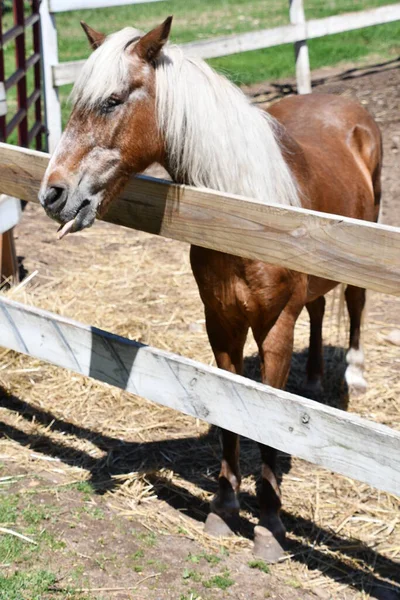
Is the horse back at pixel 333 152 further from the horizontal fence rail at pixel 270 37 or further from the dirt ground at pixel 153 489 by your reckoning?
the horizontal fence rail at pixel 270 37

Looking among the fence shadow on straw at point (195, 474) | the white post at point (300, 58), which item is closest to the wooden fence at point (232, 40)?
the white post at point (300, 58)

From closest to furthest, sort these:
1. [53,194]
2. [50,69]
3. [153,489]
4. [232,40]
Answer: [53,194] < [153,489] < [50,69] < [232,40]

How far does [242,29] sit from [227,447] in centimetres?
1288

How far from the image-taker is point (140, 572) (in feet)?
10.3

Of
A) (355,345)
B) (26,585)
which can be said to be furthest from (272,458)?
(355,345)

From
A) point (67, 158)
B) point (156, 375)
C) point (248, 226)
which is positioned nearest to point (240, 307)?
point (156, 375)

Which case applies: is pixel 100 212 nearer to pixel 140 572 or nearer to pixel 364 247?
pixel 364 247

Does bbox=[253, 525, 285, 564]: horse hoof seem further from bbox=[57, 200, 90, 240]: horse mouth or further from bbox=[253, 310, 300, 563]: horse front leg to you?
bbox=[57, 200, 90, 240]: horse mouth

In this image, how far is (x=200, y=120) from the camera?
2.97 m

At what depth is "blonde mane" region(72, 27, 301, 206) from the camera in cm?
285

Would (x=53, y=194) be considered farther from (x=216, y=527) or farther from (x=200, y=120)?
(x=216, y=527)

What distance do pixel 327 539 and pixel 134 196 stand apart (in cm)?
167

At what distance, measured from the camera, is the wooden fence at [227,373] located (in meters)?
2.51

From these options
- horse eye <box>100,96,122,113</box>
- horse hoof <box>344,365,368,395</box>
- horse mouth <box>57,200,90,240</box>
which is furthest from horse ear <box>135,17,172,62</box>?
horse hoof <box>344,365,368,395</box>
